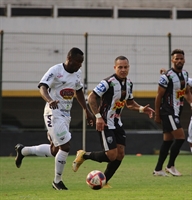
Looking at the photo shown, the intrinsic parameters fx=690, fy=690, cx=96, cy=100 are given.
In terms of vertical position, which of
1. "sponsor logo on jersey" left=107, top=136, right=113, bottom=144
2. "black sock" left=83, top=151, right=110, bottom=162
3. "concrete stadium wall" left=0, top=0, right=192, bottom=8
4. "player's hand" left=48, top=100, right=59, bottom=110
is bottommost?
"black sock" left=83, top=151, right=110, bottom=162

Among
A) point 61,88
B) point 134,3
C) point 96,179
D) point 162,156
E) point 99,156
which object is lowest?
point 96,179

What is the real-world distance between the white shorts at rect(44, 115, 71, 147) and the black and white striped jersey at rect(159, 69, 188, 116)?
3.14 metres

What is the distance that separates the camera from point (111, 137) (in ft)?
35.3

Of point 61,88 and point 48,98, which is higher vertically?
point 61,88

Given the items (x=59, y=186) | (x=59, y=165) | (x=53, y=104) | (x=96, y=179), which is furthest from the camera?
(x=59, y=165)

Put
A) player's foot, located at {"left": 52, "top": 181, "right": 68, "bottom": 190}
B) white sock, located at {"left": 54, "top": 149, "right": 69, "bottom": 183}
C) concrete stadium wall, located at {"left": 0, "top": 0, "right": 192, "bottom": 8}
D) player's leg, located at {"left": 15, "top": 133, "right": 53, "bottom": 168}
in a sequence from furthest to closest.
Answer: concrete stadium wall, located at {"left": 0, "top": 0, "right": 192, "bottom": 8}
player's leg, located at {"left": 15, "top": 133, "right": 53, "bottom": 168}
white sock, located at {"left": 54, "top": 149, "right": 69, "bottom": 183}
player's foot, located at {"left": 52, "top": 181, "right": 68, "bottom": 190}

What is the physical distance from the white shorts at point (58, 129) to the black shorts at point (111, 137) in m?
0.55

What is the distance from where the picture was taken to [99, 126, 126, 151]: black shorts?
35.2 feet

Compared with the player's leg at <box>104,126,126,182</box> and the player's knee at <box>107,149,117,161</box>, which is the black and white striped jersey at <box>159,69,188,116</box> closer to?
the player's leg at <box>104,126,126,182</box>

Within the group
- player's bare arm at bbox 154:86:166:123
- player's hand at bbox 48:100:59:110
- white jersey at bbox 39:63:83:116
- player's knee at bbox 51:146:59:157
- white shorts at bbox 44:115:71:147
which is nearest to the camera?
player's hand at bbox 48:100:59:110

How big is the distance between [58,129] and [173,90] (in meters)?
3.46

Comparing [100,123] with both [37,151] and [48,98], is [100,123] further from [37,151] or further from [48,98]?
[37,151]

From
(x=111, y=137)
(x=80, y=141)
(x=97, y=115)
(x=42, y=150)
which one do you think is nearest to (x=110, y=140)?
(x=111, y=137)

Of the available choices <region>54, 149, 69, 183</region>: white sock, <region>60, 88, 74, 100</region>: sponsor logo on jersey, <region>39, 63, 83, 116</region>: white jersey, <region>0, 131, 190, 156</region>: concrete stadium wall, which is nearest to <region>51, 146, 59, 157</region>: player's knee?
<region>54, 149, 69, 183</region>: white sock
